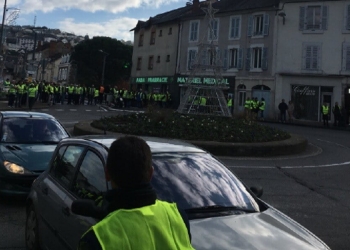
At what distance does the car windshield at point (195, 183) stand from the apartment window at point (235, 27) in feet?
129

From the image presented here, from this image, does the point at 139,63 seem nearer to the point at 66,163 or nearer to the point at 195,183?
the point at 66,163

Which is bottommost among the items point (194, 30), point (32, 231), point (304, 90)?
point (32, 231)

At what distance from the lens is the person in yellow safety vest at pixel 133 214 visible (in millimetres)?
2041

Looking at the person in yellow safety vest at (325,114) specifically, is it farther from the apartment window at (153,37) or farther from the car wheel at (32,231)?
the car wheel at (32,231)

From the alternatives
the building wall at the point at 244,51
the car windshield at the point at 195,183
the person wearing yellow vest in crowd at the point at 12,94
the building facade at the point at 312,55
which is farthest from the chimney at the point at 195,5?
the car windshield at the point at 195,183

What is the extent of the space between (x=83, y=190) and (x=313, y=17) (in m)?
37.0

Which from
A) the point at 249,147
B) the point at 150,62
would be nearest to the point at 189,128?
the point at 249,147

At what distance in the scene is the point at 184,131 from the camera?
1565 centimetres

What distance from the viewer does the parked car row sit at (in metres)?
3.65

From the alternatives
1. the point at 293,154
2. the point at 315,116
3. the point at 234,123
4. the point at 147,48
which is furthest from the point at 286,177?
the point at 147,48

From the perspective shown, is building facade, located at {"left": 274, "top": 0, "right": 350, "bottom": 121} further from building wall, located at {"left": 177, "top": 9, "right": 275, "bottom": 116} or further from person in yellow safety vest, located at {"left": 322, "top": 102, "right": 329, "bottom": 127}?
person in yellow safety vest, located at {"left": 322, "top": 102, "right": 329, "bottom": 127}

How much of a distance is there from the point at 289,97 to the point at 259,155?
81.1 ft

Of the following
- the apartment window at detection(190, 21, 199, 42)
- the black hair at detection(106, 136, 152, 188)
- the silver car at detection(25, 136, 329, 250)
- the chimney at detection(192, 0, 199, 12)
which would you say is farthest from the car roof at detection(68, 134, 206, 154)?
the chimney at detection(192, 0, 199, 12)

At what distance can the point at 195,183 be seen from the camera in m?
4.33
